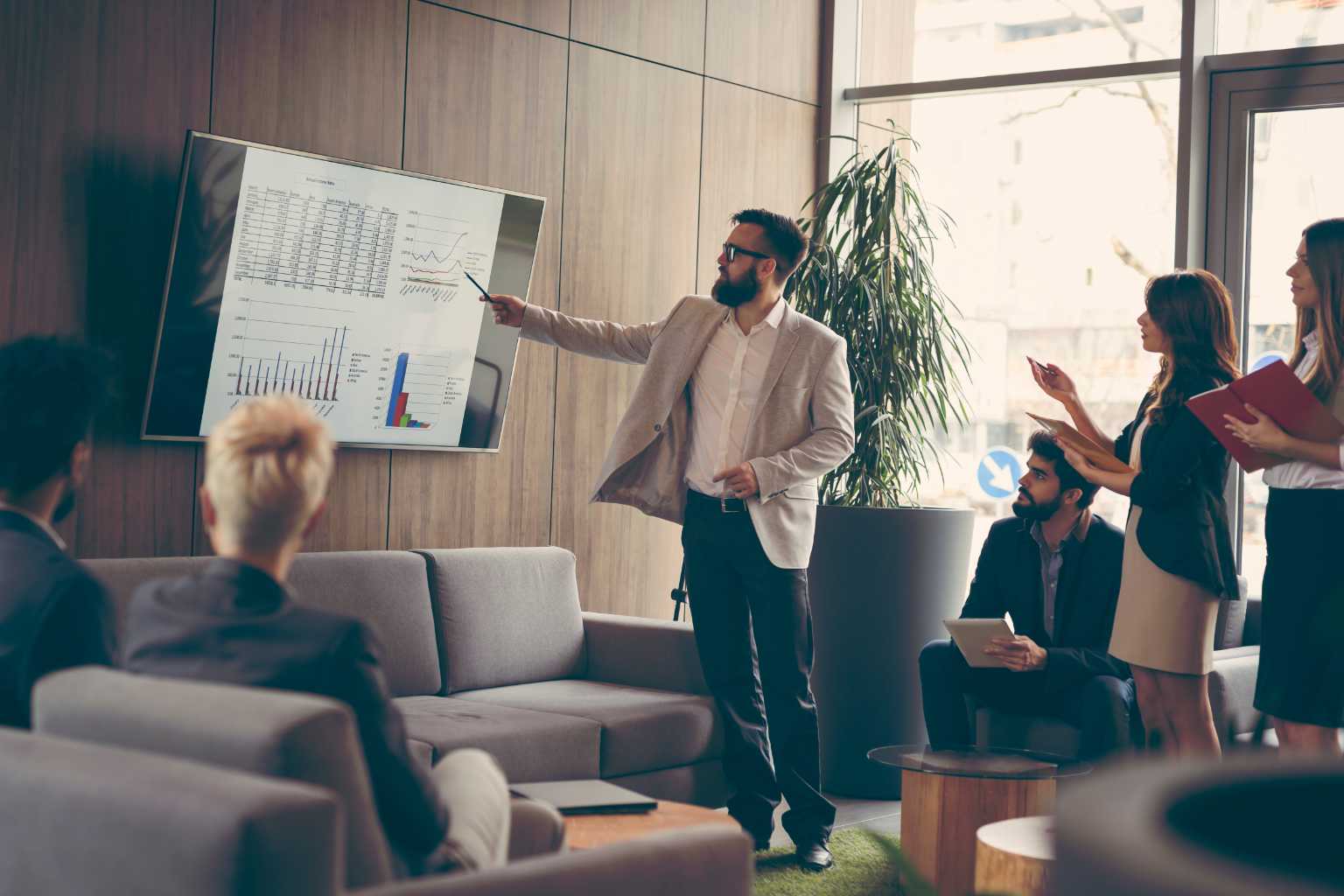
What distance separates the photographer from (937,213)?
236 inches

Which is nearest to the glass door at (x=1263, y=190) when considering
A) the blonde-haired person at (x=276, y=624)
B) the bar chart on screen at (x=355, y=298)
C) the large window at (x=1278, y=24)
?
the large window at (x=1278, y=24)

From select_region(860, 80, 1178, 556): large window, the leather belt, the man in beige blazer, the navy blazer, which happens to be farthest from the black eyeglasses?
the navy blazer

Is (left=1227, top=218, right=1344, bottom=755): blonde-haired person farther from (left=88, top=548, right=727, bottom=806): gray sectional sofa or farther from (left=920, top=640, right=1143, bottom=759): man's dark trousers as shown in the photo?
(left=88, top=548, right=727, bottom=806): gray sectional sofa

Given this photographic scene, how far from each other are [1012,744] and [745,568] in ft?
2.96

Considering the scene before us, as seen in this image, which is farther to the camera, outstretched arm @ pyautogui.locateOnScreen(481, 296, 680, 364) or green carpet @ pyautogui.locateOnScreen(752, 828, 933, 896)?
outstretched arm @ pyautogui.locateOnScreen(481, 296, 680, 364)

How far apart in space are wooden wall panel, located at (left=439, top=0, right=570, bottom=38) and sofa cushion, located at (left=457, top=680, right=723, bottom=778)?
7.38 feet

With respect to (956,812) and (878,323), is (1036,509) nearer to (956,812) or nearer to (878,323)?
(956,812)

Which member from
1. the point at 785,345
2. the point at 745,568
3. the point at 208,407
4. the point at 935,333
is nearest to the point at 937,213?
the point at 935,333

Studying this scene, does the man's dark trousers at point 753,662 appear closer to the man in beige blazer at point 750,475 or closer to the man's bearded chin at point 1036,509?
the man in beige blazer at point 750,475

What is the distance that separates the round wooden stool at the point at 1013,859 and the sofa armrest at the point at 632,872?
0.87 metres

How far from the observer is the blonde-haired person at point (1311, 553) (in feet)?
9.70

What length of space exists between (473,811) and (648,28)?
4.06m

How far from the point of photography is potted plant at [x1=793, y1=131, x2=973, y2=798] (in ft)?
16.1

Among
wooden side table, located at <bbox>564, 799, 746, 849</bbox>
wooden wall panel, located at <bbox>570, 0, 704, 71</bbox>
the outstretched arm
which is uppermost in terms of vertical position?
wooden wall panel, located at <bbox>570, 0, 704, 71</bbox>
